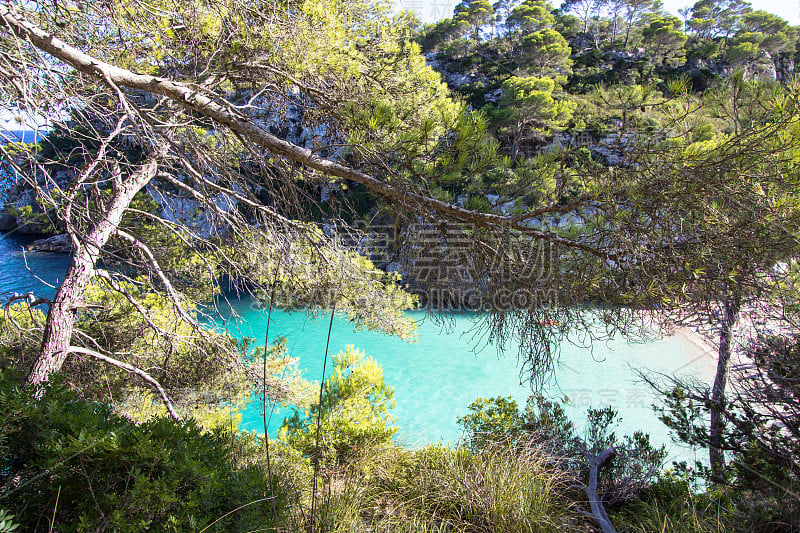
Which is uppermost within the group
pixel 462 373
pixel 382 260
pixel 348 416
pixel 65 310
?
pixel 462 373

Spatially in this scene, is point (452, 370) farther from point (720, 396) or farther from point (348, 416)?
point (720, 396)

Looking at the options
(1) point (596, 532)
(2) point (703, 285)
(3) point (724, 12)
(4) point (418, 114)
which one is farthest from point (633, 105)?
(3) point (724, 12)

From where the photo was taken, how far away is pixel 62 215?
1905 mm

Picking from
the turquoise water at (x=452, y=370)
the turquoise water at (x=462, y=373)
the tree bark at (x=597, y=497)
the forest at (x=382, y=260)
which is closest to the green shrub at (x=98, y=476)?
the forest at (x=382, y=260)

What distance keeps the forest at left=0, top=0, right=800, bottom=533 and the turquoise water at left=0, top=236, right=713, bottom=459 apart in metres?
4.76

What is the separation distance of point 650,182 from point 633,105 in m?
0.36

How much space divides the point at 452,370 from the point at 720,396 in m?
7.90

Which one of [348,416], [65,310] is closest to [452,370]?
[348,416]

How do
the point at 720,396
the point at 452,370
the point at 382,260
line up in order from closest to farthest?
the point at 720,396 → the point at 382,260 → the point at 452,370

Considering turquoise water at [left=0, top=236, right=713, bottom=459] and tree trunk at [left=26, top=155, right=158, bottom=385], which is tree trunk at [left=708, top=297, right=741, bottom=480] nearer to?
turquoise water at [left=0, top=236, right=713, bottom=459]

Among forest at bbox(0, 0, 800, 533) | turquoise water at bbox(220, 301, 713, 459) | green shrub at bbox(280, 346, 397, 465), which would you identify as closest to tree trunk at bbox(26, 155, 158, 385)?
forest at bbox(0, 0, 800, 533)

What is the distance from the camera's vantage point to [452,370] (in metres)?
10.9

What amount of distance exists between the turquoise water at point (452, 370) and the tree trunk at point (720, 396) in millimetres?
3012

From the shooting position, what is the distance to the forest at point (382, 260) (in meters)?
1.50
